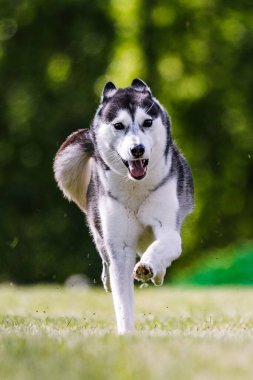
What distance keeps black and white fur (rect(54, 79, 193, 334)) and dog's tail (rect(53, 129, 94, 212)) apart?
0.45 m

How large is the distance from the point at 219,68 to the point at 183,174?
32.3ft

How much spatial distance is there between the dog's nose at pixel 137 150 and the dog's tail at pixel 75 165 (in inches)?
34.6

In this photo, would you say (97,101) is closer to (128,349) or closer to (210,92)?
(210,92)

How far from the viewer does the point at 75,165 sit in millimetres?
6484

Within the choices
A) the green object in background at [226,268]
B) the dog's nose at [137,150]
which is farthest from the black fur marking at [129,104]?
the green object in background at [226,268]

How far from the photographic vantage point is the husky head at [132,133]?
5.46 meters

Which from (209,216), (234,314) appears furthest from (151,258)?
(209,216)

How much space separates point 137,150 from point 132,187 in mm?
326

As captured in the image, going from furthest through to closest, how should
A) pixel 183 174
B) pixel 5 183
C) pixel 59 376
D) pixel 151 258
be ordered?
pixel 5 183, pixel 183 174, pixel 151 258, pixel 59 376

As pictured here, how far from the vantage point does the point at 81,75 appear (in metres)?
16.2

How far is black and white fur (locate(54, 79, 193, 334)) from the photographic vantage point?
216 inches

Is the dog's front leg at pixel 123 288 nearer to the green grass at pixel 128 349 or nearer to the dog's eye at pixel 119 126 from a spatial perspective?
the green grass at pixel 128 349

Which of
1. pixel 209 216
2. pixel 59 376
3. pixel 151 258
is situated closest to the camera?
pixel 59 376

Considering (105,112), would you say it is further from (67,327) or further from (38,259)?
(38,259)
